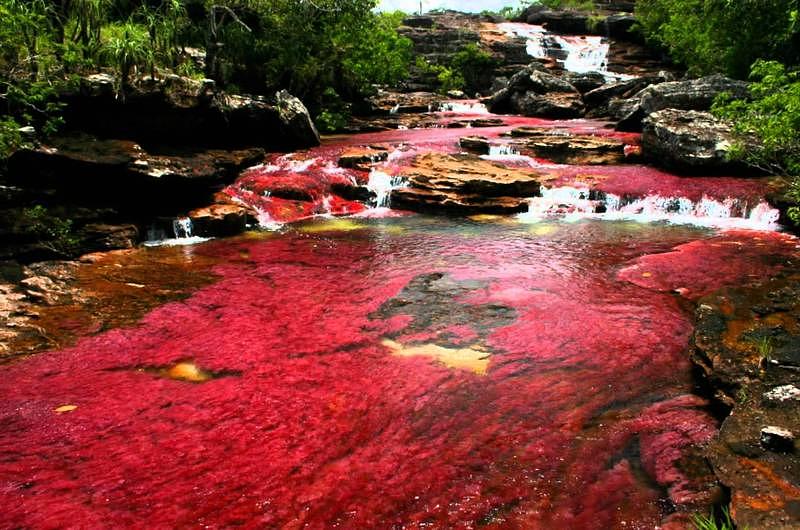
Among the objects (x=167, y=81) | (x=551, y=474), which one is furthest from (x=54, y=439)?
(x=167, y=81)

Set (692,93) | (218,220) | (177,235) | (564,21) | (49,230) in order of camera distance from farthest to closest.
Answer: (564,21) → (692,93) → (218,220) → (177,235) → (49,230)

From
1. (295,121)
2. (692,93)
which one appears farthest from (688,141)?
(295,121)

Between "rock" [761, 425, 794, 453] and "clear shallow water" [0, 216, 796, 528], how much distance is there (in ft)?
2.00

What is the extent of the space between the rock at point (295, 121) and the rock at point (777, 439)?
61.8ft

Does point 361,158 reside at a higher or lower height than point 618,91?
lower

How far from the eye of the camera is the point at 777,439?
4102 millimetres

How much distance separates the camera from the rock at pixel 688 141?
16.0 m

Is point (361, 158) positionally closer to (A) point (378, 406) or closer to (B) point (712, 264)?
(B) point (712, 264)

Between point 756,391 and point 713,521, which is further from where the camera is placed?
point 756,391

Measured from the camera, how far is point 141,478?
459cm

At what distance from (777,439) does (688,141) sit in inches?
585

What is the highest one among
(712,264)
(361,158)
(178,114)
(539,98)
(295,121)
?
(539,98)

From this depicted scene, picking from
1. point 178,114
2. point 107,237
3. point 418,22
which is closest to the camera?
point 107,237

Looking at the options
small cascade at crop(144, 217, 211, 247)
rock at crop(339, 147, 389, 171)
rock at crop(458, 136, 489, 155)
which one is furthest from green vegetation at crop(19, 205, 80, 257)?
rock at crop(458, 136, 489, 155)
